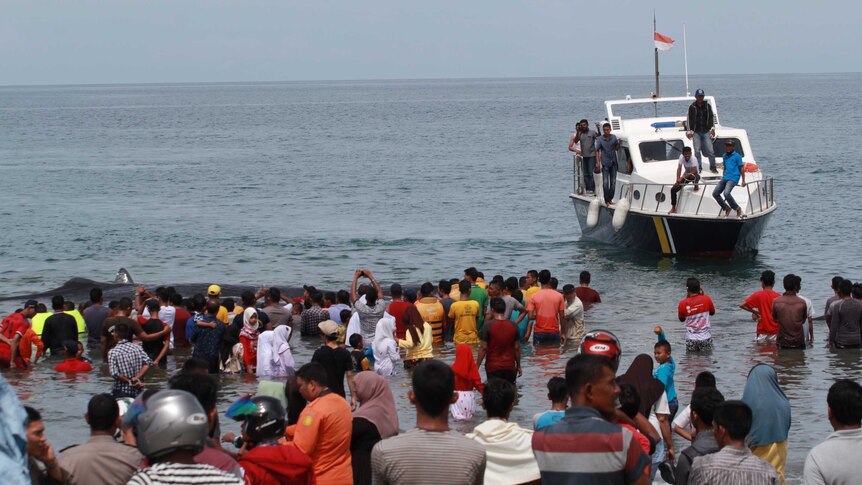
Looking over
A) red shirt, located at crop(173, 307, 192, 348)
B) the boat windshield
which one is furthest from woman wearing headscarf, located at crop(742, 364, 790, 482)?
the boat windshield

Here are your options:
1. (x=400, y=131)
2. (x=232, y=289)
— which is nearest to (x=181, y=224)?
(x=232, y=289)

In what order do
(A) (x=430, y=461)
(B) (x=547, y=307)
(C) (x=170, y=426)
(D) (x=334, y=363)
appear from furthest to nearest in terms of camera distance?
(B) (x=547, y=307) < (D) (x=334, y=363) < (A) (x=430, y=461) < (C) (x=170, y=426)

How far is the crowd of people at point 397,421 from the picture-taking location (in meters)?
5.17

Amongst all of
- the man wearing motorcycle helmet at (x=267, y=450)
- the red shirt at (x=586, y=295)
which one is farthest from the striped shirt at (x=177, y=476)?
the red shirt at (x=586, y=295)

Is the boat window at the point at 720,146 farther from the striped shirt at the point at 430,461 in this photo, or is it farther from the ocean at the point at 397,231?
the striped shirt at the point at 430,461

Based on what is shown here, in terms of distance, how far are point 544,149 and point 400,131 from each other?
32015mm

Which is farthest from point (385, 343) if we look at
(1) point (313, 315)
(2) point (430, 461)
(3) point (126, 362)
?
(2) point (430, 461)

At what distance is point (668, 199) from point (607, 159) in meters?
1.87

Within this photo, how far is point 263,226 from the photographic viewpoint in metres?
41.4

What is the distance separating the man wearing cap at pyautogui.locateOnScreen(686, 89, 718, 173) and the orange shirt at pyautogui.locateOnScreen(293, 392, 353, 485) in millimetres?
18611

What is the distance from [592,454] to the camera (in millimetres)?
5188

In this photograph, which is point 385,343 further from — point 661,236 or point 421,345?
point 661,236

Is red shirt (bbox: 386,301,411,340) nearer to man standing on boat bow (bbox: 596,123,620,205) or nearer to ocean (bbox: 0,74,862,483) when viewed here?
ocean (bbox: 0,74,862,483)

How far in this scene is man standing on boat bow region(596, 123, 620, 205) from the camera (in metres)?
26.1
